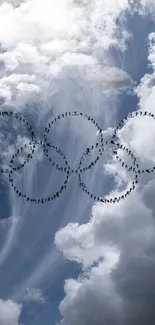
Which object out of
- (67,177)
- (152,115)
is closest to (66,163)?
(67,177)

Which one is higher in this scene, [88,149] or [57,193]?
[88,149]

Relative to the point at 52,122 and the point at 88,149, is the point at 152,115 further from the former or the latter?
the point at 52,122

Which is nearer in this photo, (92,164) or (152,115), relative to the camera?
(152,115)

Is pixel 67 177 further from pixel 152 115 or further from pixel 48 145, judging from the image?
pixel 152 115

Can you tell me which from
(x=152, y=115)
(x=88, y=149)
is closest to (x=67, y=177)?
(x=88, y=149)

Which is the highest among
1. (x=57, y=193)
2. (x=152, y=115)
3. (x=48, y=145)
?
(x=48, y=145)

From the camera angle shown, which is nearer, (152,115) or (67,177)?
(152,115)

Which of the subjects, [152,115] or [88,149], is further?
[88,149]

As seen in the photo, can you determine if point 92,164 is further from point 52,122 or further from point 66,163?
point 52,122
